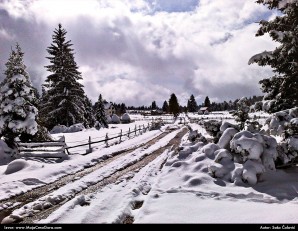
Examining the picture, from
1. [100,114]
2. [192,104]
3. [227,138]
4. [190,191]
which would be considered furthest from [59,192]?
[192,104]

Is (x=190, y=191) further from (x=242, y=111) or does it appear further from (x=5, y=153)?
(x=5, y=153)

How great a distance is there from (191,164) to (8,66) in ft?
51.8

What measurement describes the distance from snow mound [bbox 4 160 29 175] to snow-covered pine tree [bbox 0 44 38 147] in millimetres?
5107

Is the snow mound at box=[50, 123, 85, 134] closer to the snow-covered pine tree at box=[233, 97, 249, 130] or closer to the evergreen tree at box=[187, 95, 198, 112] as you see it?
the snow-covered pine tree at box=[233, 97, 249, 130]

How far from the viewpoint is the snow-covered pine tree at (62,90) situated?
38531 millimetres

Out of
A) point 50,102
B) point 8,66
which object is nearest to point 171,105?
point 50,102

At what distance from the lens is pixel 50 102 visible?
3853 cm

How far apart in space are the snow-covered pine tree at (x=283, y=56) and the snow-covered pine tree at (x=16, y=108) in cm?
1490

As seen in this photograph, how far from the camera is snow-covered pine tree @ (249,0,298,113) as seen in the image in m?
11.8

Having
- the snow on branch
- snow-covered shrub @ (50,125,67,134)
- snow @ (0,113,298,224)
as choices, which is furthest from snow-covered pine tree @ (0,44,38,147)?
snow-covered shrub @ (50,125,67,134)

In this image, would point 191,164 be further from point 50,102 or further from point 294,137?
point 50,102

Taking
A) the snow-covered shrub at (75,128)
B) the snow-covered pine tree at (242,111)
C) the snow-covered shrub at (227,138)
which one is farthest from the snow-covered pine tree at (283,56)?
the snow-covered shrub at (75,128)

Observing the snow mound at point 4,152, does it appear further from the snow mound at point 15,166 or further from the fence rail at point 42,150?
the snow mound at point 15,166
